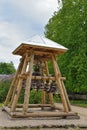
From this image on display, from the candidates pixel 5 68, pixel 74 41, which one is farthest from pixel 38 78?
pixel 5 68

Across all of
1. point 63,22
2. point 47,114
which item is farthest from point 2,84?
point 47,114

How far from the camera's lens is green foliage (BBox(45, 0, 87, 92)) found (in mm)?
33094

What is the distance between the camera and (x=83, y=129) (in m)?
11.5

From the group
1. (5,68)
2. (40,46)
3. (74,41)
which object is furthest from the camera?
(5,68)

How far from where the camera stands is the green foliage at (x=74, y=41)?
33094 millimetres

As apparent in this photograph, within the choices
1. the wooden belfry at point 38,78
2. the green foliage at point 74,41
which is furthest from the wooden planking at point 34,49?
the green foliage at point 74,41

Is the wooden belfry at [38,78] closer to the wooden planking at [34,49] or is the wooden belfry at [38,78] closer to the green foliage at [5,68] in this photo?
the wooden planking at [34,49]

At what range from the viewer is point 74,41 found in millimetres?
34500

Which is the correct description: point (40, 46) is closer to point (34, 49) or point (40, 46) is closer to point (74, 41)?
point (34, 49)

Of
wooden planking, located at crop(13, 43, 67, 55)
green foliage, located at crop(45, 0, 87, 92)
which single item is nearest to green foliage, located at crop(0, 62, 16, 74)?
green foliage, located at crop(45, 0, 87, 92)

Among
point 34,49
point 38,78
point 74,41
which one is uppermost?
point 74,41

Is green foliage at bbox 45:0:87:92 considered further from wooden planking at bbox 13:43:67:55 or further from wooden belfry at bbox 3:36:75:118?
wooden planking at bbox 13:43:67:55

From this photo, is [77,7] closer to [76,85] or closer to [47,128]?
[76,85]

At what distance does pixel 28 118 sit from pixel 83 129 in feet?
9.21
